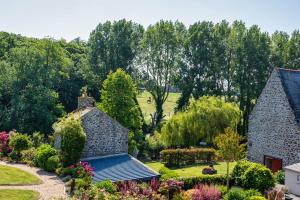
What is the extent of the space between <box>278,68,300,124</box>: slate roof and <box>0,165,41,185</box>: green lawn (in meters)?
20.4

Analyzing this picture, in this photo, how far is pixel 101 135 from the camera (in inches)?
1310

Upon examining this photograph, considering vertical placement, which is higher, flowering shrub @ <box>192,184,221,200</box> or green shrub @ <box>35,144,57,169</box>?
green shrub @ <box>35,144,57,169</box>

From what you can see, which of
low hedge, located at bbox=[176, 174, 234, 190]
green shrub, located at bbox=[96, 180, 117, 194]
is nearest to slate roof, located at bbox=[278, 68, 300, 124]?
low hedge, located at bbox=[176, 174, 234, 190]

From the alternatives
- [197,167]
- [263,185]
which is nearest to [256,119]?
[197,167]

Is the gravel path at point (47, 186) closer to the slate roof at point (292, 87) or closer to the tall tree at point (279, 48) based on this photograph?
the slate roof at point (292, 87)

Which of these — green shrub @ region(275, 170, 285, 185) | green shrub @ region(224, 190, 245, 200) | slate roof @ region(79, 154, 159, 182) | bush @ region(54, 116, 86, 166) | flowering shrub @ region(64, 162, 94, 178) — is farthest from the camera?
bush @ region(54, 116, 86, 166)

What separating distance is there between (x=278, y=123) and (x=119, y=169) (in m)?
14.0

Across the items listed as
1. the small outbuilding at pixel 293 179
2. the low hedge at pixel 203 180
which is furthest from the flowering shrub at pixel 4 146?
the small outbuilding at pixel 293 179

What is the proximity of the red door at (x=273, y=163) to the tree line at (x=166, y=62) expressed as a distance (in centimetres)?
1722

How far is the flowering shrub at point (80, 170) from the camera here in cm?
2669

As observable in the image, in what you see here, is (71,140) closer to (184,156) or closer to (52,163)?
(52,163)

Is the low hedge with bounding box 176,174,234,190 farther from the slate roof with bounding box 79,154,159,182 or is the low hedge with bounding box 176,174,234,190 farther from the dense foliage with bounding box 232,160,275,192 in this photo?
the slate roof with bounding box 79,154,159,182

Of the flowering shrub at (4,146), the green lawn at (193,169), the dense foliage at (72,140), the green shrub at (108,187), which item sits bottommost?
the green lawn at (193,169)

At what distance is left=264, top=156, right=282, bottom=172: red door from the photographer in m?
33.1
